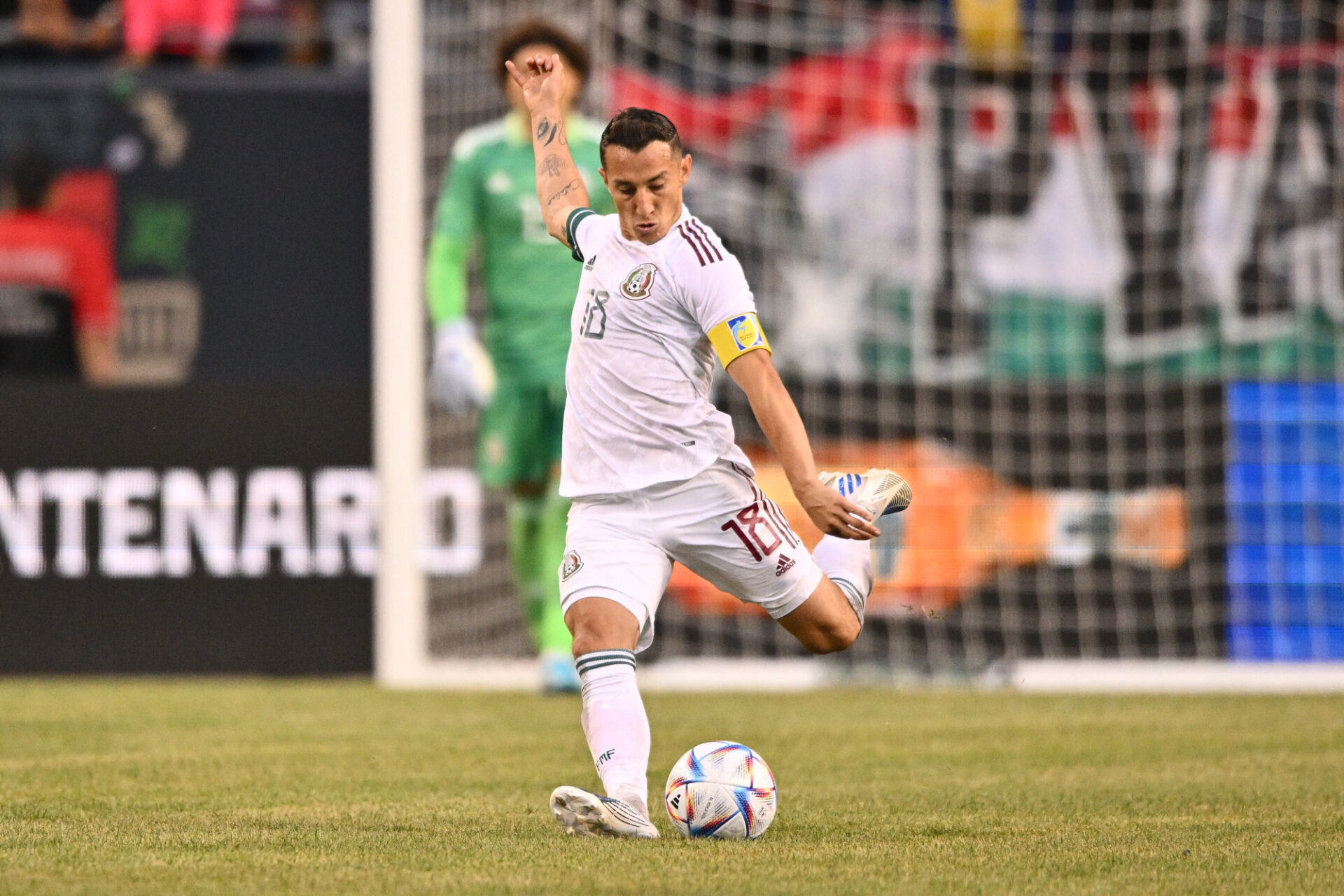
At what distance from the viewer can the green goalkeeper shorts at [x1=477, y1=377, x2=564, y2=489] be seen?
8523 millimetres

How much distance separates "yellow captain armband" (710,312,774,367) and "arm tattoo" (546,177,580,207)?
2.63ft

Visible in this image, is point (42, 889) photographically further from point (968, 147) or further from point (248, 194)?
point (248, 194)

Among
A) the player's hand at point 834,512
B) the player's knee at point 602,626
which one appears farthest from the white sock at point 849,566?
the player's knee at point 602,626

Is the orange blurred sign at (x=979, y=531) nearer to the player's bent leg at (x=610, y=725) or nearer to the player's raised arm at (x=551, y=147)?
the player's raised arm at (x=551, y=147)

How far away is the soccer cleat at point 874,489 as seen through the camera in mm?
5004

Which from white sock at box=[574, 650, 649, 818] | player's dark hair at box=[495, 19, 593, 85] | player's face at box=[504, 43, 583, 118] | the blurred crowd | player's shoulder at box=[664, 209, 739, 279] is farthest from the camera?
the blurred crowd

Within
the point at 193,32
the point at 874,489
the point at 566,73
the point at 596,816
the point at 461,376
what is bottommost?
the point at 596,816

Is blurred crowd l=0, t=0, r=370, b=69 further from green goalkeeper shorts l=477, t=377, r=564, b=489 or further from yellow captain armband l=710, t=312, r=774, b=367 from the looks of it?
yellow captain armband l=710, t=312, r=774, b=367

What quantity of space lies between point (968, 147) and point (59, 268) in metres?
5.71

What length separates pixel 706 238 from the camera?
4.86m

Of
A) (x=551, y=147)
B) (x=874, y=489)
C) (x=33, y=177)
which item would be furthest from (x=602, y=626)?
(x=33, y=177)

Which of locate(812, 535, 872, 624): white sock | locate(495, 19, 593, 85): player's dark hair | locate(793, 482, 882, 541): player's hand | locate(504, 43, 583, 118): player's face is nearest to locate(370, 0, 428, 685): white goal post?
locate(504, 43, 583, 118): player's face

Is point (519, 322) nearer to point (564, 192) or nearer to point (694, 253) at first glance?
point (564, 192)

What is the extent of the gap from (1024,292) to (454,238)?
387cm
